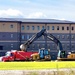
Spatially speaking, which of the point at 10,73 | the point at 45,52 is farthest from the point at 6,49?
the point at 10,73

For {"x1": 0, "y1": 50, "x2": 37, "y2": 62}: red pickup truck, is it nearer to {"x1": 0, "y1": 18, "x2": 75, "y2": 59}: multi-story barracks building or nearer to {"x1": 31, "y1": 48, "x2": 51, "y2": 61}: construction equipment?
{"x1": 31, "y1": 48, "x2": 51, "y2": 61}: construction equipment

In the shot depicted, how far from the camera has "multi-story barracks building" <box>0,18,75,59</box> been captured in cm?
8912

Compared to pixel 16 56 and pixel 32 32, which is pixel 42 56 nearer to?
pixel 16 56

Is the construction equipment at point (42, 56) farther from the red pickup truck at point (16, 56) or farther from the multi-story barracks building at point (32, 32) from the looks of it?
the multi-story barracks building at point (32, 32)

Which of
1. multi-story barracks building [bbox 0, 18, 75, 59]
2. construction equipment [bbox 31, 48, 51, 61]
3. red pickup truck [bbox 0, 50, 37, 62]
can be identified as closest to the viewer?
red pickup truck [bbox 0, 50, 37, 62]

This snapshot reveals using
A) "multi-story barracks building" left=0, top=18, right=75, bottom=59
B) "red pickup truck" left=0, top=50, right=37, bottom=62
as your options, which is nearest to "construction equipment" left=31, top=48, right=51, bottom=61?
"red pickup truck" left=0, top=50, right=37, bottom=62

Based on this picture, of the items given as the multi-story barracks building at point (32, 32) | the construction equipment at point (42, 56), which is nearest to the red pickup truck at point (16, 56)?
the construction equipment at point (42, 56)

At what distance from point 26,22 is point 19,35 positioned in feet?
14.4

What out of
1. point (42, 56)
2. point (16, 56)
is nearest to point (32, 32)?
point (42, 56)

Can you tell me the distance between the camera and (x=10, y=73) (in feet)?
93.1

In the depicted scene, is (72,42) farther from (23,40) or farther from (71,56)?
(71,56)

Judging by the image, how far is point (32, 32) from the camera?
308 feet

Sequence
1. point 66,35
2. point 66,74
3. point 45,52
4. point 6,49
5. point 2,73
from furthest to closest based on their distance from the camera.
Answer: point 66,35, point 6,49, point 45,52, point 2,73, point 66,74

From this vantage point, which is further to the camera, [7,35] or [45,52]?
[7,35]
